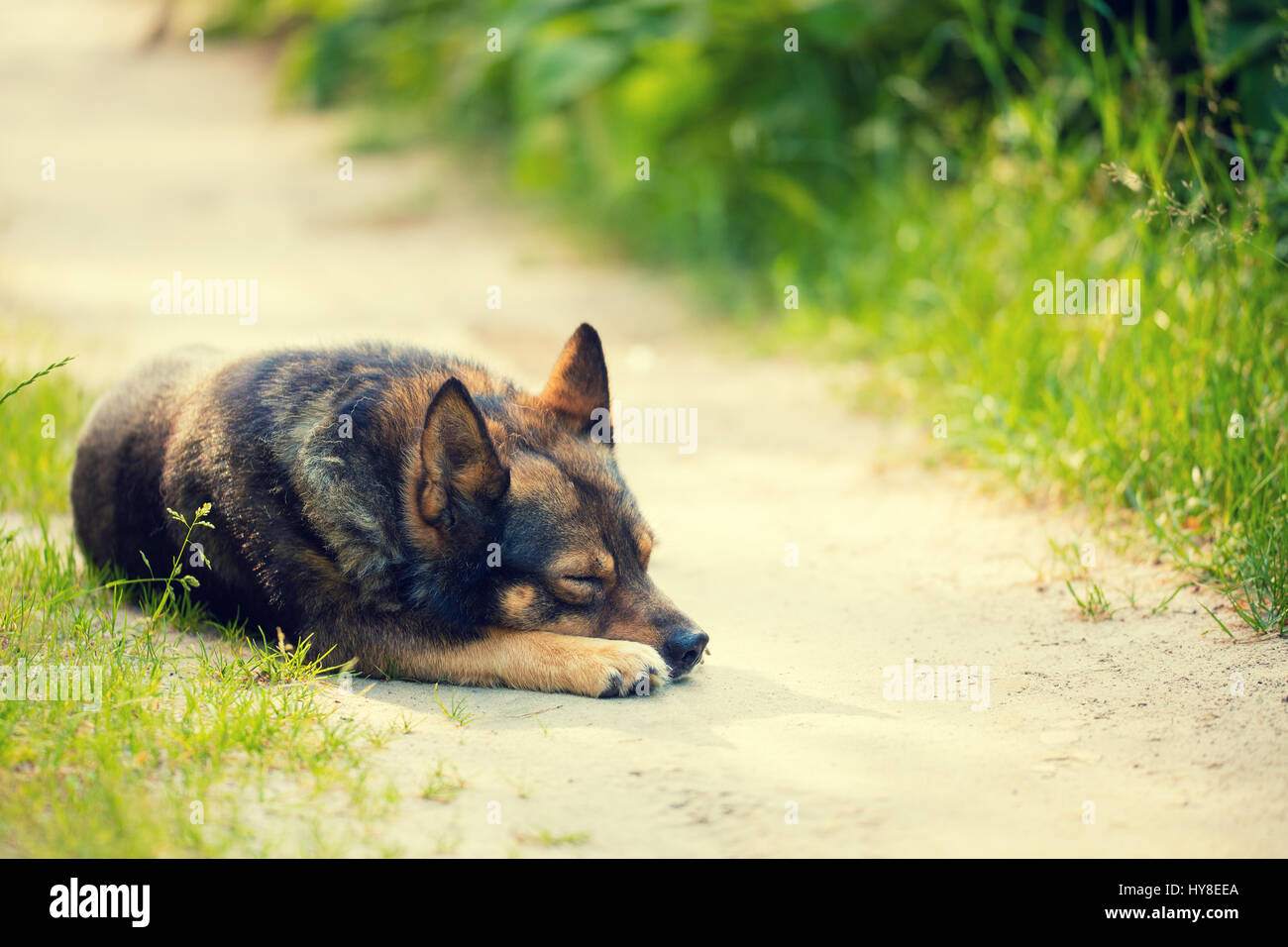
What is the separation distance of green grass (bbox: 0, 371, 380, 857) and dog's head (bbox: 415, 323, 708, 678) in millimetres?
707

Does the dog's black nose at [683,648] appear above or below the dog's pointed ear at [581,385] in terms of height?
below

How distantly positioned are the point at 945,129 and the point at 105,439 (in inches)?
283

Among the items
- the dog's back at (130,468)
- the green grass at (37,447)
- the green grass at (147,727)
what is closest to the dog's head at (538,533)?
the green grass at (147,727)

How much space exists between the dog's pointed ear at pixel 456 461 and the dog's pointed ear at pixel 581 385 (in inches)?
27.6

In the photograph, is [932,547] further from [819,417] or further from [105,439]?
[105,439]

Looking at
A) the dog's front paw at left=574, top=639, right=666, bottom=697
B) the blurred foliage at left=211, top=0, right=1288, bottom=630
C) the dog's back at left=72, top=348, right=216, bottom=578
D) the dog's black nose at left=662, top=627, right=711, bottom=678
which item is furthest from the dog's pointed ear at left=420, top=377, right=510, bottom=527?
the blurred foliage at left=211, top=0, right=1288, bottom=630

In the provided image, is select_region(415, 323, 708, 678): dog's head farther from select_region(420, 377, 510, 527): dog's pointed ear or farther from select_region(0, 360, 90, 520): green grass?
select_region(0, 360, 90, 520): green grass

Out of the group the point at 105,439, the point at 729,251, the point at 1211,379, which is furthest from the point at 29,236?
the point at 1211,379

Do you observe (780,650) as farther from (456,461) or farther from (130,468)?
(130,468)

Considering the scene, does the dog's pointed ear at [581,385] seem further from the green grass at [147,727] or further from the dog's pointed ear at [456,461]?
the green grass at [147,727]

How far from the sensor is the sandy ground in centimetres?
330

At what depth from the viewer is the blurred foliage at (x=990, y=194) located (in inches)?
222

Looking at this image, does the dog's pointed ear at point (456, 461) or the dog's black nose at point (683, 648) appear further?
the dog's black nose at point (683, 648)

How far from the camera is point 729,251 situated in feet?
36.9
